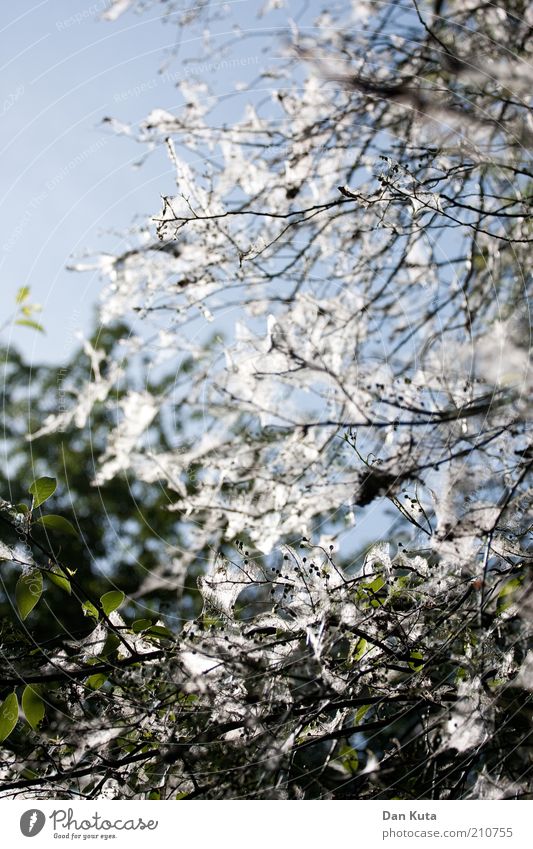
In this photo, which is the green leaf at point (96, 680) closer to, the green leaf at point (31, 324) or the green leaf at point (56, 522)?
the green leaf at point (56, 522)

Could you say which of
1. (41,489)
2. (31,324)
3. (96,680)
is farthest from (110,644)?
(31,324)

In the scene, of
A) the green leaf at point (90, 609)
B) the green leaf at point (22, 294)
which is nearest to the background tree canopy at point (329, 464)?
the green leaf at point (90, 609)

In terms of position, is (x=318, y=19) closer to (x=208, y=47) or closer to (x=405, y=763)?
(x=208, y=47)

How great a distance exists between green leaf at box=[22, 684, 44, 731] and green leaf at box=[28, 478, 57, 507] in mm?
134

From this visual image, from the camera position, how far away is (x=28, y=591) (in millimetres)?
509

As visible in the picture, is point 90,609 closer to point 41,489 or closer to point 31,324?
point 41,489

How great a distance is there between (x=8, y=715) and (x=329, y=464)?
1.55ft

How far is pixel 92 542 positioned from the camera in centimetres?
291

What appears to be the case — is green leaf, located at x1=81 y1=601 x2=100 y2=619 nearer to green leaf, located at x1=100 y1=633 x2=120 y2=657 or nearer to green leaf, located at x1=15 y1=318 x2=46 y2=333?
green leaf, located at x1=100 y1=633 x2=120 y2=657

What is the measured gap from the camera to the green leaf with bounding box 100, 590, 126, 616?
52 cm

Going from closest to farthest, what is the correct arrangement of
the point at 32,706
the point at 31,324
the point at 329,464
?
1. the point at 32,706
2. the point at 31,324
3. the point at 329,464

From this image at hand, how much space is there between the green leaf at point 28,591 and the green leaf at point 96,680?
7 cm
